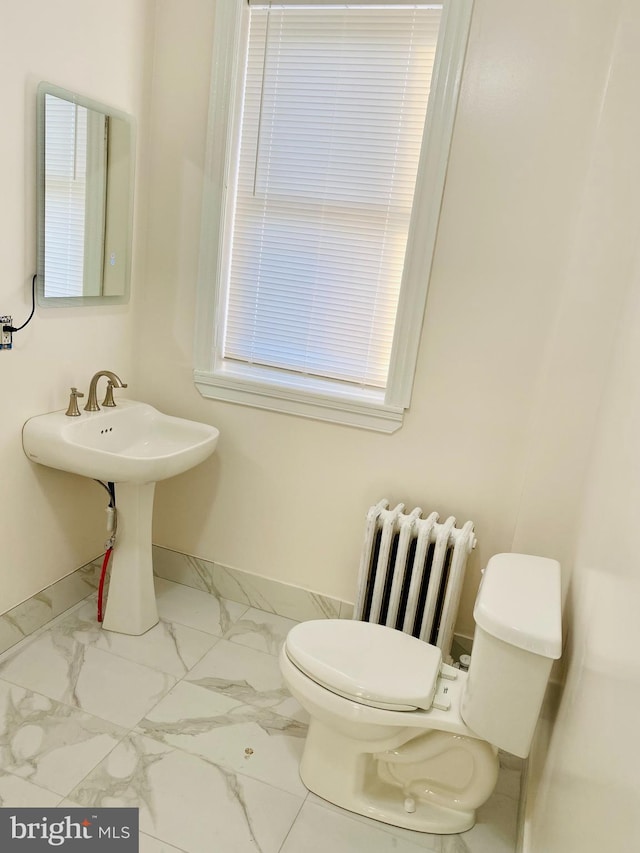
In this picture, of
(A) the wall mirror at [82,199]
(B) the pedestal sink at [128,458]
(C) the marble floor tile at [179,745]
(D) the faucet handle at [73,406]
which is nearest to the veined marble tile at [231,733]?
(C) the marble floor tile at [179,745]

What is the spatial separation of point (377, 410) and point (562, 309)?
0.70 meters

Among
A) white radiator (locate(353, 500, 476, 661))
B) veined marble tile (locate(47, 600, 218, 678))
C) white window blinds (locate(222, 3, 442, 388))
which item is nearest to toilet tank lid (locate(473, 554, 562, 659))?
white radiator (locate(353, 500, 476, 661))

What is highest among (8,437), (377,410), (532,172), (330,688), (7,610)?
(532,172)

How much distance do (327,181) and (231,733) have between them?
1868mm

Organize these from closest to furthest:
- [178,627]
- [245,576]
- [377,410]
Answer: [377,410]
[178,627]
[245,576]

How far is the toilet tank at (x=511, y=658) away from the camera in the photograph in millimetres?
1448

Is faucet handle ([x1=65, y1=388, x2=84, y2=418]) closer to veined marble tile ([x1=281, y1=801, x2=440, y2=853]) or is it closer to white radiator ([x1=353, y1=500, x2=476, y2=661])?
white radiator ([x1=353, y1=500, x2=476, y2=661])

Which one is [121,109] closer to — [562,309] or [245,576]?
[562,309]

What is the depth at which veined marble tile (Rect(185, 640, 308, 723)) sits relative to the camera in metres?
2.09

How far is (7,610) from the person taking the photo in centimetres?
216

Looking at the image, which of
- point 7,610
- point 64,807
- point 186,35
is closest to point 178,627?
point 7,610

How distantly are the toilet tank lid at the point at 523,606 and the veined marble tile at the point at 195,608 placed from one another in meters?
1.24

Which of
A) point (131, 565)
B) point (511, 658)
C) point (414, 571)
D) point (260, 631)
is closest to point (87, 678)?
point (131, 565)

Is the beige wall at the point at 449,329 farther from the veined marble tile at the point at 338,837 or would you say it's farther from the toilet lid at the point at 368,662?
the veined marble tile at the point at 338,837
